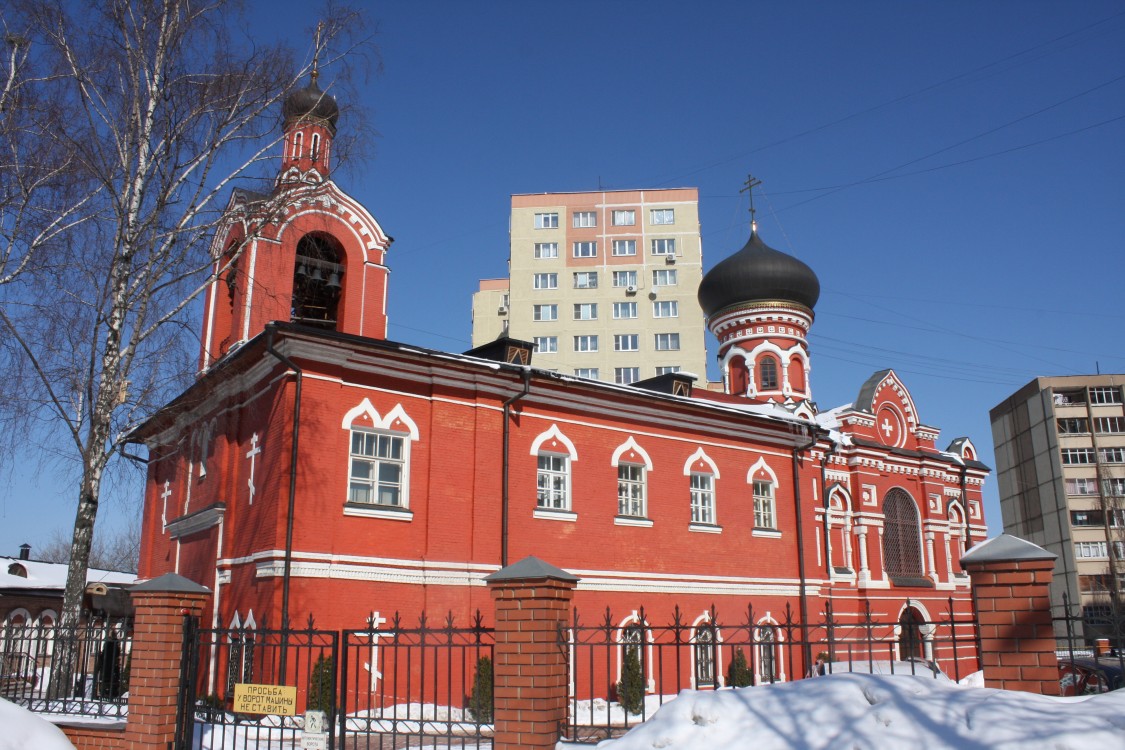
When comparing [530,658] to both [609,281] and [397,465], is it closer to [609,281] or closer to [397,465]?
[397,465]

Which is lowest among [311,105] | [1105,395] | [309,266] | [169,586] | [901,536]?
[169,586]

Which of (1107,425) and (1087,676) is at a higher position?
(1107,425)

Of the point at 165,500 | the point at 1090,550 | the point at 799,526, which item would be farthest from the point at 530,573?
the point at 1090,550

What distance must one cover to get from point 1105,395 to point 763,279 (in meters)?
34.6

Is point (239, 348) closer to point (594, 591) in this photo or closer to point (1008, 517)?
point (594, 591)

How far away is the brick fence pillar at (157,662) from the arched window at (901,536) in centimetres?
2190

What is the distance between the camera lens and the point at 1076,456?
52.9 m

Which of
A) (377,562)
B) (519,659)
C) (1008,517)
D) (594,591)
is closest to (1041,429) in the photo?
(1008,517)

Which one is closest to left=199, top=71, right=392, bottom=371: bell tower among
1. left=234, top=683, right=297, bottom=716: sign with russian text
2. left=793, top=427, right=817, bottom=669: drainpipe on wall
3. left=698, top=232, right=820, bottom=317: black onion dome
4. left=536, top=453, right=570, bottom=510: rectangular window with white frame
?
left=536, top=453, right=570, bottom=510: rectangular window with white frame

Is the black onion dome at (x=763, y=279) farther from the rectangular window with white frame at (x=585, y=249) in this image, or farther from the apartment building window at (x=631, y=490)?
the rectangular window with white frame at (x=585, y=249)

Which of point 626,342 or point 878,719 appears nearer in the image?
point 878,719

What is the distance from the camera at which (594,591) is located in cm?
1747

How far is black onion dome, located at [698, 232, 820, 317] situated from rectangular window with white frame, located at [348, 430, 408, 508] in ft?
55.1

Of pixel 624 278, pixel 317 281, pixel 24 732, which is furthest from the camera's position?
pixel 624 278
